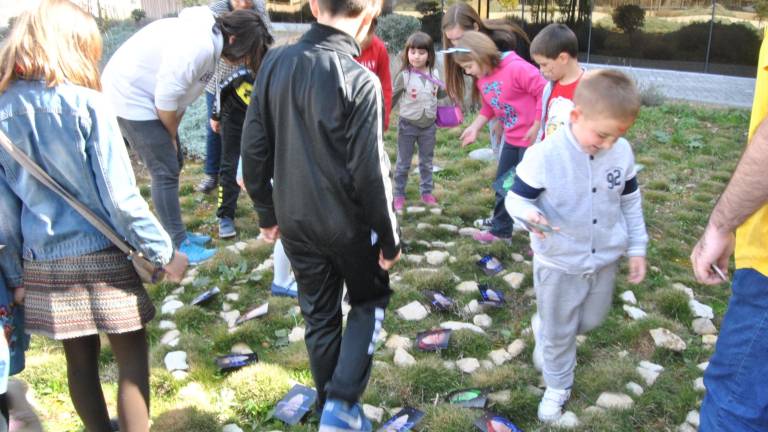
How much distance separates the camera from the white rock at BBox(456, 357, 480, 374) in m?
3.50

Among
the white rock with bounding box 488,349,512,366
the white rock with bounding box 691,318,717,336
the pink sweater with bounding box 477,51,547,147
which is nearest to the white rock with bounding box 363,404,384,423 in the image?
the white rock with bounding box 488,349,512,366

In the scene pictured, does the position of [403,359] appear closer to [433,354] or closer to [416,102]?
[433,354]

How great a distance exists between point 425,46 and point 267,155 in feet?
11.0

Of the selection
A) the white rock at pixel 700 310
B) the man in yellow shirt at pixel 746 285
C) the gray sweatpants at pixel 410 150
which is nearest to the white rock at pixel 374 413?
the man in yellow shirt at pixel 746 285

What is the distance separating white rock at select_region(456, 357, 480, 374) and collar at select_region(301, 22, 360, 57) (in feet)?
6.13

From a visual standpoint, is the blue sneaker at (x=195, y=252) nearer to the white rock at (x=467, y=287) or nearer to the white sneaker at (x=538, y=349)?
the white rock at (x=467, y=287)

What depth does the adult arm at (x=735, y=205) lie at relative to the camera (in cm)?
187

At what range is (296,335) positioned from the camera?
3881 mm

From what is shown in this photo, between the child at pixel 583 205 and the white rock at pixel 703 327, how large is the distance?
1201 mm

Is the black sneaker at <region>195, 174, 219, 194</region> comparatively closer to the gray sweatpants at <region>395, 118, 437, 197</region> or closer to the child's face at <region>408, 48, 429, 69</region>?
the gray sweatpants at <region>395, 118, 437, 197</region>

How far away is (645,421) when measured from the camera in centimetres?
305

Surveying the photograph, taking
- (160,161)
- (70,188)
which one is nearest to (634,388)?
(70,188)

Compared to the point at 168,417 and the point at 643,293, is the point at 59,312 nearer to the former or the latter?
the point at 168,417

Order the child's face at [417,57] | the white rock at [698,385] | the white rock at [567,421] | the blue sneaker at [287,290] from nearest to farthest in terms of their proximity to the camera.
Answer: the white rock at [567,421] → the white rock at [698,385] → the blue sneaker at [287,290] → the child's face at [417,57]
